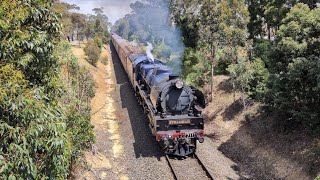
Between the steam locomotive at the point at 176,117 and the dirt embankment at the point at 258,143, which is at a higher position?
the steam locomotive at the point at 176,117

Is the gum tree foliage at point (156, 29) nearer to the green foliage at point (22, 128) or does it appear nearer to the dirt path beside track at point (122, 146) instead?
the dirt path beside track at point (122, 146)

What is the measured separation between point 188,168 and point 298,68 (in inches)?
252

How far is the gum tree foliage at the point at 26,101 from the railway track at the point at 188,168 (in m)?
6.56

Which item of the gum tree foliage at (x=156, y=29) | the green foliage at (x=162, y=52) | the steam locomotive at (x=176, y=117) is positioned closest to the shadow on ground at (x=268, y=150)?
the steam locomotive at (x=176, y=117)

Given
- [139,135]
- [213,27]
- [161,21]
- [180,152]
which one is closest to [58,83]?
[180,152]

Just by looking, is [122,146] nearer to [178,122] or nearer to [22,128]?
[178,122]

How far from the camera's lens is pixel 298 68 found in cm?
1316

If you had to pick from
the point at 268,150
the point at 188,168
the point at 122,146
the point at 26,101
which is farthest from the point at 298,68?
the point at 26,101

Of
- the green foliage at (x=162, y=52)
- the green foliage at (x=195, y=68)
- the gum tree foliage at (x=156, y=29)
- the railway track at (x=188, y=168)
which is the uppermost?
the gum tree foliage at (x=156, y=29)

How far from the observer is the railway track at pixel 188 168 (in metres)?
12.1

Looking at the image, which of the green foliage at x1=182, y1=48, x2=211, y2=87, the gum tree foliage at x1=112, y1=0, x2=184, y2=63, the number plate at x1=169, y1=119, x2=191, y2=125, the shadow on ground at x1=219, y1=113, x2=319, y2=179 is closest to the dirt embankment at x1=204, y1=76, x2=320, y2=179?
the shadow on ground at x1=219, y1=113, x2=319, y2=179

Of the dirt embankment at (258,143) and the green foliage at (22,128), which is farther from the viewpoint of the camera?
the dirt embankment at (258,143)

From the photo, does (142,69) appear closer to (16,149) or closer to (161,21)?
(16,149)

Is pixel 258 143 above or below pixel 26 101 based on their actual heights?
below
